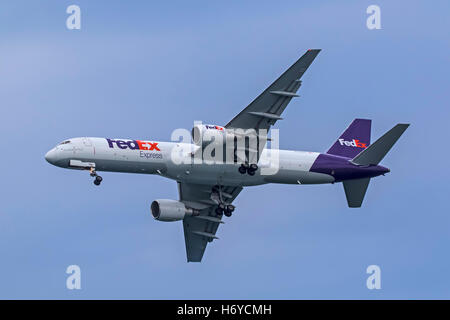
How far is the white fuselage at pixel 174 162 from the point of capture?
306ft

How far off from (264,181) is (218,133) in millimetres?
7877

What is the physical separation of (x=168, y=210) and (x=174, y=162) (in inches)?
321

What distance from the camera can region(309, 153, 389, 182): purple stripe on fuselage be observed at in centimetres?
9931

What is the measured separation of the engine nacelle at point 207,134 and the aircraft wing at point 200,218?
32.9ft

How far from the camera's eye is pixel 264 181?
99.0 meters

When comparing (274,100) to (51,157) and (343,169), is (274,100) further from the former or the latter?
(51,157)

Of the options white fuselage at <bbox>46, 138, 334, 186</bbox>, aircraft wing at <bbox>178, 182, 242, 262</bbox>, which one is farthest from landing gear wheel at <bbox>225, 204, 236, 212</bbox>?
aircraft wing at <bbox>178, 182, 242, 262</bbox>

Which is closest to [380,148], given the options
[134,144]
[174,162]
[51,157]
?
[174,162]

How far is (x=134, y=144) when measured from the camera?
311 feet

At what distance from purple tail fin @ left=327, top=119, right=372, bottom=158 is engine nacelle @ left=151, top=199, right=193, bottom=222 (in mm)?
13619

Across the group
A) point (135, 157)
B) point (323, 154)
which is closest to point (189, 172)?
point (135, 157)

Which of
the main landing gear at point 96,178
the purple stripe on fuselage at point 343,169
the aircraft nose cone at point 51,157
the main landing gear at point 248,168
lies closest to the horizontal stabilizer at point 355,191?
the purple stripe on fuselage at point 343,169

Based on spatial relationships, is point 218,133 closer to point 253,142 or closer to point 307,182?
point 253,142

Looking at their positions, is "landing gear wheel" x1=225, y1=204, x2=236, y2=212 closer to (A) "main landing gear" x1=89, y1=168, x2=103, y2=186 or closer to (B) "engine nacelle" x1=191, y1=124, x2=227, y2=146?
(B) "engine nacelle" x1=191, y1=124, x2=227, y2=146
